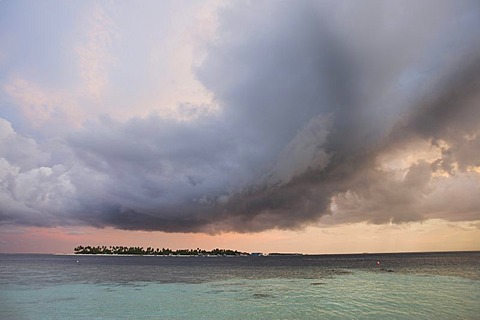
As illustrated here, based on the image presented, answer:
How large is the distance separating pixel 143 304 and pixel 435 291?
120ft

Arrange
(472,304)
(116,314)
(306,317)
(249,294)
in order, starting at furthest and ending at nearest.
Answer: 1. (249,294)
2. (472,304)
3. (116,314)
4. (306,317)

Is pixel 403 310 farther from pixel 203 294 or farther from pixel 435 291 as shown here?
pixel 203 294

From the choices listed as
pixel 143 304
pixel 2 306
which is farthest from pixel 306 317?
pixel 2 306

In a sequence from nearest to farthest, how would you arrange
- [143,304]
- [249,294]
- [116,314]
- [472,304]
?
1. [116,314]
2. [472,304]
3. [143,304]
4. [249,294]

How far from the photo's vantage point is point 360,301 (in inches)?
1432

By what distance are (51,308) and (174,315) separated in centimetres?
1324

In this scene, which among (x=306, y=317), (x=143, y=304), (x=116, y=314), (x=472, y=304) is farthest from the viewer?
(x=143, y=304)

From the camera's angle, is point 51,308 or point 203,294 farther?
point 203,294

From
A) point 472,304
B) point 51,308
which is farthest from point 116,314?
point 472,304

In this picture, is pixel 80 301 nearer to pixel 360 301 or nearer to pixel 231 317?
pixel 231 317

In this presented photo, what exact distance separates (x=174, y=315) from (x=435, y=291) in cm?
3445

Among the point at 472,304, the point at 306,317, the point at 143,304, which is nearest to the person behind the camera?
the point at 306,317

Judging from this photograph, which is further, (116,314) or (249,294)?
(249,294)

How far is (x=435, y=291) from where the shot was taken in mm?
43875
